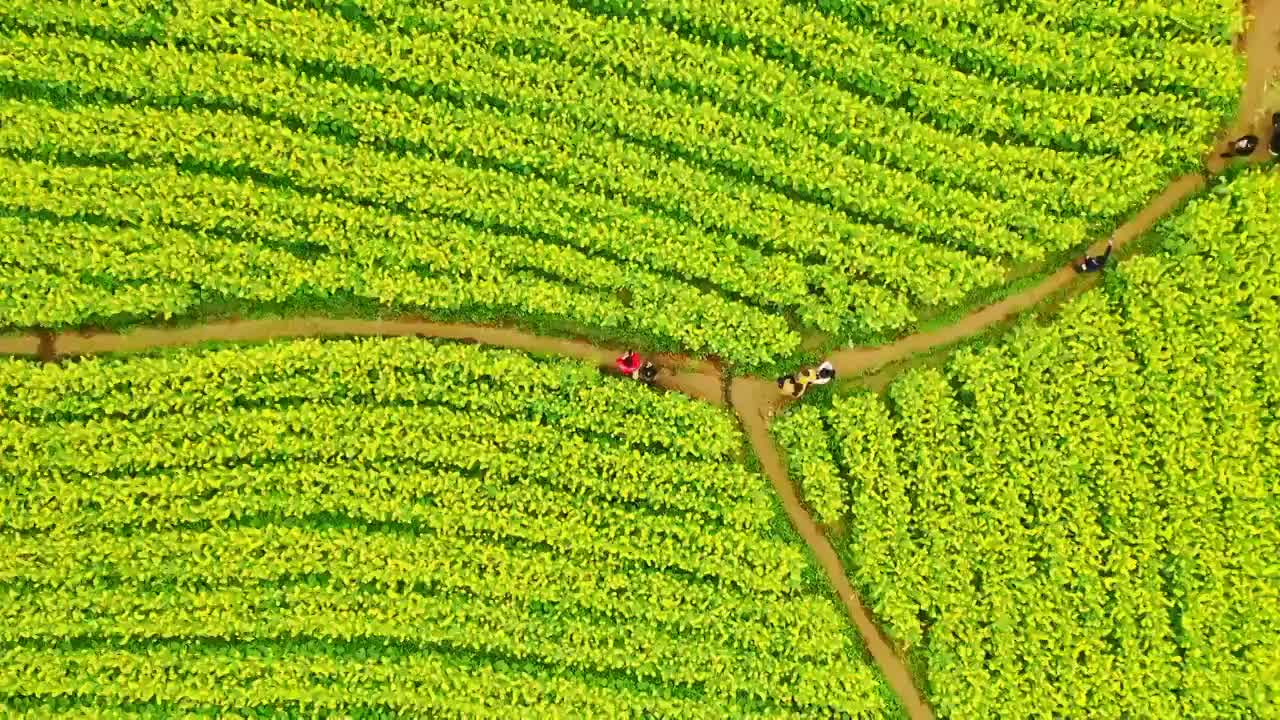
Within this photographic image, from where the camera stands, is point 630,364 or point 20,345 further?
point 20,345

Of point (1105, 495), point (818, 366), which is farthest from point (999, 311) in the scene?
point (1105, 495)

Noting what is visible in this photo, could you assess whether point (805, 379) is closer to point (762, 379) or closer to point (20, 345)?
point (762, 379)

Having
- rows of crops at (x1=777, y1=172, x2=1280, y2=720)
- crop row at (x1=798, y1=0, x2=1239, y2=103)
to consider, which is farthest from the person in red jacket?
crop row at (x1=798, y1=0, x2=1239, y2=103)

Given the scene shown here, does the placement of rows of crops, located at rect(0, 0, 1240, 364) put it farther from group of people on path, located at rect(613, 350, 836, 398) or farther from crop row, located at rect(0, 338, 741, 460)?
crop row, located at rect(0, 338, 741, 460)

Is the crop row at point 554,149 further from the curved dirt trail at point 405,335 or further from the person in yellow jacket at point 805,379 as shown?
the curved dirt trail at point 405,335

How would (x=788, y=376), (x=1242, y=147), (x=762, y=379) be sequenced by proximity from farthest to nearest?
(x=762, y=379) → (x=788, y=376) → (x=1242, y=147)

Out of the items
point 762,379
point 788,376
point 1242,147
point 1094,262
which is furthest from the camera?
point 762,379

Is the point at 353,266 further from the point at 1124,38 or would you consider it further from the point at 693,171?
the point at 1124,38
